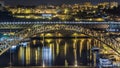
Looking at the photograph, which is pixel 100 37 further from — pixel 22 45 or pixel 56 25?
pixel 22 45

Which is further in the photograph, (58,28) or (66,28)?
(58,28)

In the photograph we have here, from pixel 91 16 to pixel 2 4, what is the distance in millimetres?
5118

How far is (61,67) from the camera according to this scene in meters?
31.3

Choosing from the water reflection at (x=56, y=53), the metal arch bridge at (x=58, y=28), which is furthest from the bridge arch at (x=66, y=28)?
the water reflection at (x=56, y=53)

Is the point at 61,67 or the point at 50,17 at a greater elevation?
the point at 50,17

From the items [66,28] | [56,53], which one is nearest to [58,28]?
[66,28]

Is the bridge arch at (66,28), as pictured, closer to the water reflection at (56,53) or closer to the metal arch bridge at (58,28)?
the metal arch bridge at (58,28)

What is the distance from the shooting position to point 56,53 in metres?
39.4

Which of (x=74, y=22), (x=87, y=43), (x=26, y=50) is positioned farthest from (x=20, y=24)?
(x=87, y=43)

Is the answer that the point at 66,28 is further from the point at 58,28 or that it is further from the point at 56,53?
the point at 56,53

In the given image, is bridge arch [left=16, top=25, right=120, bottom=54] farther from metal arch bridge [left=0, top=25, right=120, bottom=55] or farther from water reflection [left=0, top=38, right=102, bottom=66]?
water reflection [left=0, top=38, right=102, bottom=66]

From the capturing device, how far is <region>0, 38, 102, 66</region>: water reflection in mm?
34281

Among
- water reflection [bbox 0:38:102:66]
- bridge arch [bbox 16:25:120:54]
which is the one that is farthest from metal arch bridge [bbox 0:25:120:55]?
water reflection [bbox 0:38:102:66]

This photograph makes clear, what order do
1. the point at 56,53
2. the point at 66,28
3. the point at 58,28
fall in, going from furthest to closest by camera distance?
the point at 56,53 → the point at 58,28 → the point at 66,28
